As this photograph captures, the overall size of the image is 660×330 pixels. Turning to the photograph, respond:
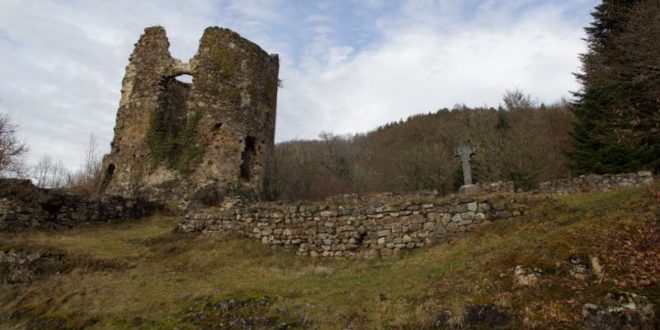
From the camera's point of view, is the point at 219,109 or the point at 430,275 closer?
the point at 430,275

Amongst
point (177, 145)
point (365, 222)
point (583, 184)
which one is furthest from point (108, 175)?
point (583, 184)

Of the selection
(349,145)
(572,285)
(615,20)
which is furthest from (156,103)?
(349,145)

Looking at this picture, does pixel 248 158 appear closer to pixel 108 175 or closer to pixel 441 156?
pixel 108 175

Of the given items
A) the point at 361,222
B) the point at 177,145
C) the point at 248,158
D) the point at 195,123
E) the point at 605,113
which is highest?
the point at 605,113

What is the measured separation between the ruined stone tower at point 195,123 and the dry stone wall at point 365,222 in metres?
5.58

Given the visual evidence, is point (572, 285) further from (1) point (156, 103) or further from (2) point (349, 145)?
(2) point (349, 145)

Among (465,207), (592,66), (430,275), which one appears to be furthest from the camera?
(592,66)

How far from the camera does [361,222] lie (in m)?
10.4

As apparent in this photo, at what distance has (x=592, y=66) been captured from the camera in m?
15.6

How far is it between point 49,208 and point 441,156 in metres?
25.0

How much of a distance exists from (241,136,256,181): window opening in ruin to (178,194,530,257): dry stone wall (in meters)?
6.45

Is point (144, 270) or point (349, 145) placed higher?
point (349, 145)

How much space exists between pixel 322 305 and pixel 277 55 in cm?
1577

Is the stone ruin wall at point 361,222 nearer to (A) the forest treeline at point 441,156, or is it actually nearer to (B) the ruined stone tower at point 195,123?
(B) the ruined stone tower at point 195,123
